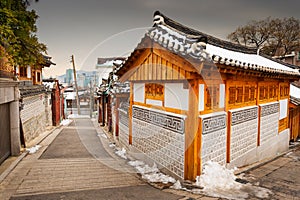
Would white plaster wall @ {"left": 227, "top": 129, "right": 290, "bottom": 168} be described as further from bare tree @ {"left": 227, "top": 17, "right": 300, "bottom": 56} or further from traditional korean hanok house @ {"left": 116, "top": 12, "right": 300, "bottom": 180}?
bare tree @ {"left": 227, "top": 17, "right": 300, "bottom": 56}

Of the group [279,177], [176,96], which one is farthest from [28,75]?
[279,177]

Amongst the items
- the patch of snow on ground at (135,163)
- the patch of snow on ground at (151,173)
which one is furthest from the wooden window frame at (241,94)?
the patch of snow on ground at (135,163)

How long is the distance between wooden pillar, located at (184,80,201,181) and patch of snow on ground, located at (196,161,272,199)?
0.32 metres

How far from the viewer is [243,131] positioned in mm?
7168

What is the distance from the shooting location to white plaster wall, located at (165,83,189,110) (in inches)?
A: 227

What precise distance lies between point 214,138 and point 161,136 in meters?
1.57

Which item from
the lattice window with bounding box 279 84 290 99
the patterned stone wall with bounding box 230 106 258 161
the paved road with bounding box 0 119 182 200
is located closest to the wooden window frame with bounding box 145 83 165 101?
the patterned stone wall with bounding box 230 106 258 161

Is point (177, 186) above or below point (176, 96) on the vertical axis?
below

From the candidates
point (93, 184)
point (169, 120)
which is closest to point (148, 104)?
point (169, 120)

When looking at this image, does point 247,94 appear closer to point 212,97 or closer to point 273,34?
point 212,97

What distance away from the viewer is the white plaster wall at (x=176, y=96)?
5.77 m

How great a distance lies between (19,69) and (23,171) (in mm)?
8247

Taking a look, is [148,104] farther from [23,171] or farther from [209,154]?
[23,171]

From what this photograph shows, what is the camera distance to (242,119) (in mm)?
7055
